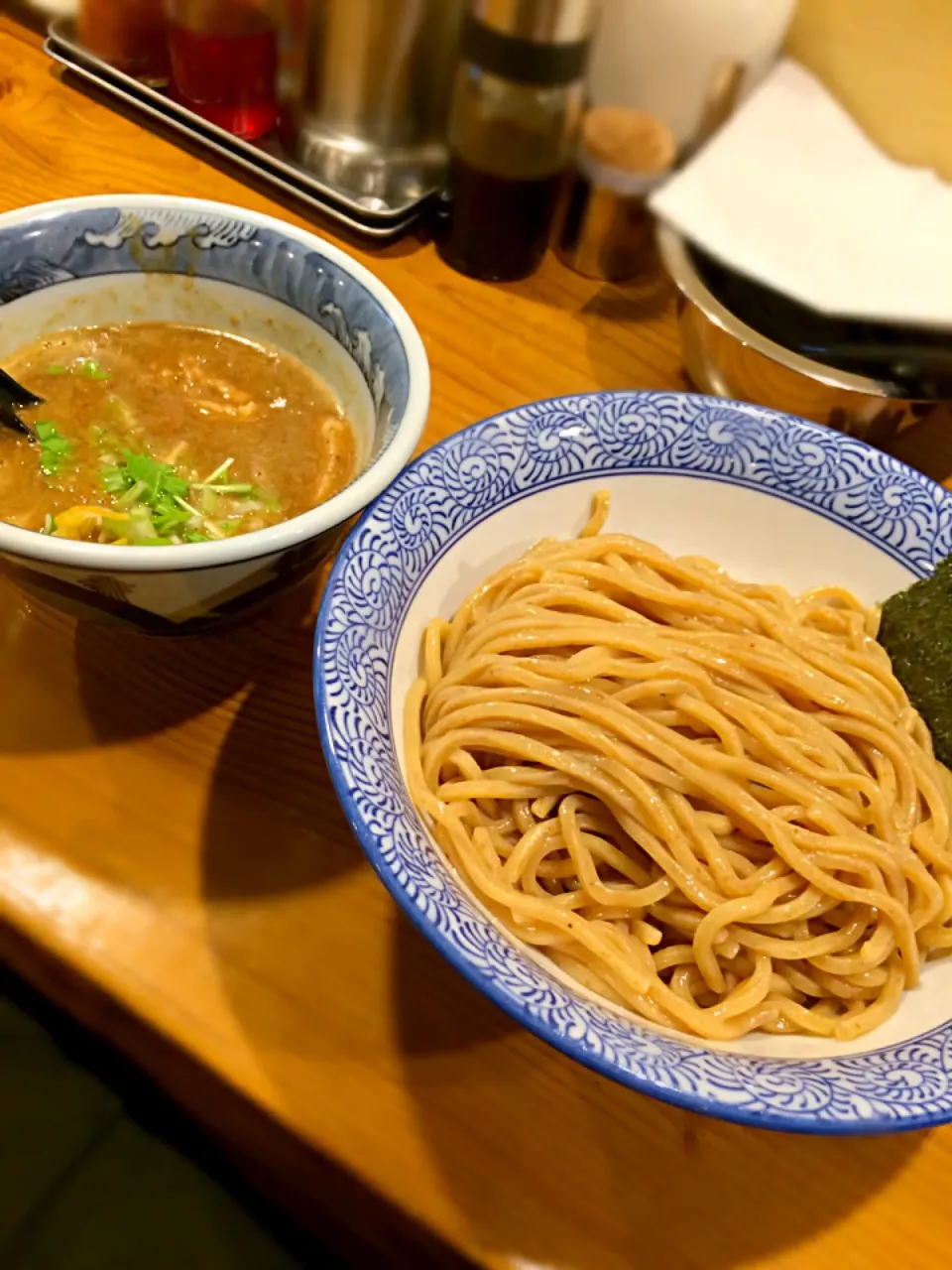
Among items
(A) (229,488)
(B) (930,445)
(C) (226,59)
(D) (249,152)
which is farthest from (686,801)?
(C) (226,59)

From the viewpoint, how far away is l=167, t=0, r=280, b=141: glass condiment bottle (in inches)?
73.9

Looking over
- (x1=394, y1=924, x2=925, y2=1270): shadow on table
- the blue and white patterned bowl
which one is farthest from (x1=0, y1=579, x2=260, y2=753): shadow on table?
(x1=394, y1=924, x2=925, y2=1270): shadow on table

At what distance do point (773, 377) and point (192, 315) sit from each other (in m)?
0.82

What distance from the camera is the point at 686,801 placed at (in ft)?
3.33

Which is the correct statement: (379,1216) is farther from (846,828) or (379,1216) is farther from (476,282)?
(476,282)

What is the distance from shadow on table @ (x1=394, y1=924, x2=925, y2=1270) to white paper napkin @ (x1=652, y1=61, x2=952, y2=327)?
122cm

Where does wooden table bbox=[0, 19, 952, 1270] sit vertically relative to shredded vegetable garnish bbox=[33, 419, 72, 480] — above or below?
below

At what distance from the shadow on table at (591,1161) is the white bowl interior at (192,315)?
24.2 inches

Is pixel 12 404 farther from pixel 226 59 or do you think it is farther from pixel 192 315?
pixel 226 59

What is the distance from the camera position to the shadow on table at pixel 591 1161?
85cm

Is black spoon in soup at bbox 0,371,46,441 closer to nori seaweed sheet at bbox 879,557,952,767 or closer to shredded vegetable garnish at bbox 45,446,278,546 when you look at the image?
shredded vegetable garnish at bbox 45,446,278,546

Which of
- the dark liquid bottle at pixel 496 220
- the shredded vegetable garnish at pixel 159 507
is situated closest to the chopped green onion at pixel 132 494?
the shredded vegetable garnish at pixel 159 507

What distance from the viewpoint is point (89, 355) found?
1.15 m

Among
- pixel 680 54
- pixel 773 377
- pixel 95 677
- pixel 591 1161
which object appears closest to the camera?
pixel 591 1161
